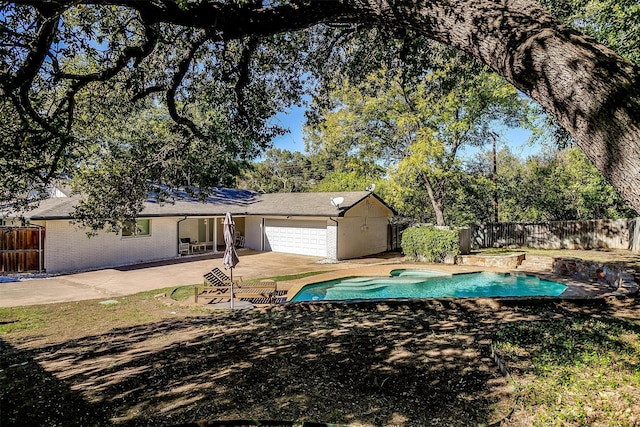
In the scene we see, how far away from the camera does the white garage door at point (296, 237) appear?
2077cm

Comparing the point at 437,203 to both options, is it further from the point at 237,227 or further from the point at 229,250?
the point at 229,250

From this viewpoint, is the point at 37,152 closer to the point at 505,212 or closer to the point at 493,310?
the point at 493,310

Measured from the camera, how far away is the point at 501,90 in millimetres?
19750

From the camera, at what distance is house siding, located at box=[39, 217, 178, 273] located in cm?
1571

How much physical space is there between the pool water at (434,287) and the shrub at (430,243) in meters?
2.60

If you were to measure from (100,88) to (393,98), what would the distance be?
16.6 meters

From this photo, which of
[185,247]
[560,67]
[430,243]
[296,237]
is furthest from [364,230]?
[560,67]

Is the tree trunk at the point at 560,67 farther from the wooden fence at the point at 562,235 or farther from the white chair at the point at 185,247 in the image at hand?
the wooden fence at the point at 562,235

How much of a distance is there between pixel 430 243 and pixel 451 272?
9.96 feet

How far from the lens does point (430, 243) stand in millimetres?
18828

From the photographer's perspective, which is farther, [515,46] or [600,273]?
[600,273]

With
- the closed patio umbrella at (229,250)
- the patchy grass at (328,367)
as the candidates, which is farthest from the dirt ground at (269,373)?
the closed patio umbrella at (229,250)

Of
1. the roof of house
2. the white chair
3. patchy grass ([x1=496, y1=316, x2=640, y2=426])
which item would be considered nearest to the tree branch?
patchy grass ([x1=496, y1=316, x2=640, y2=426])

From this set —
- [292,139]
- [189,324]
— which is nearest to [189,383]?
[189,324]
